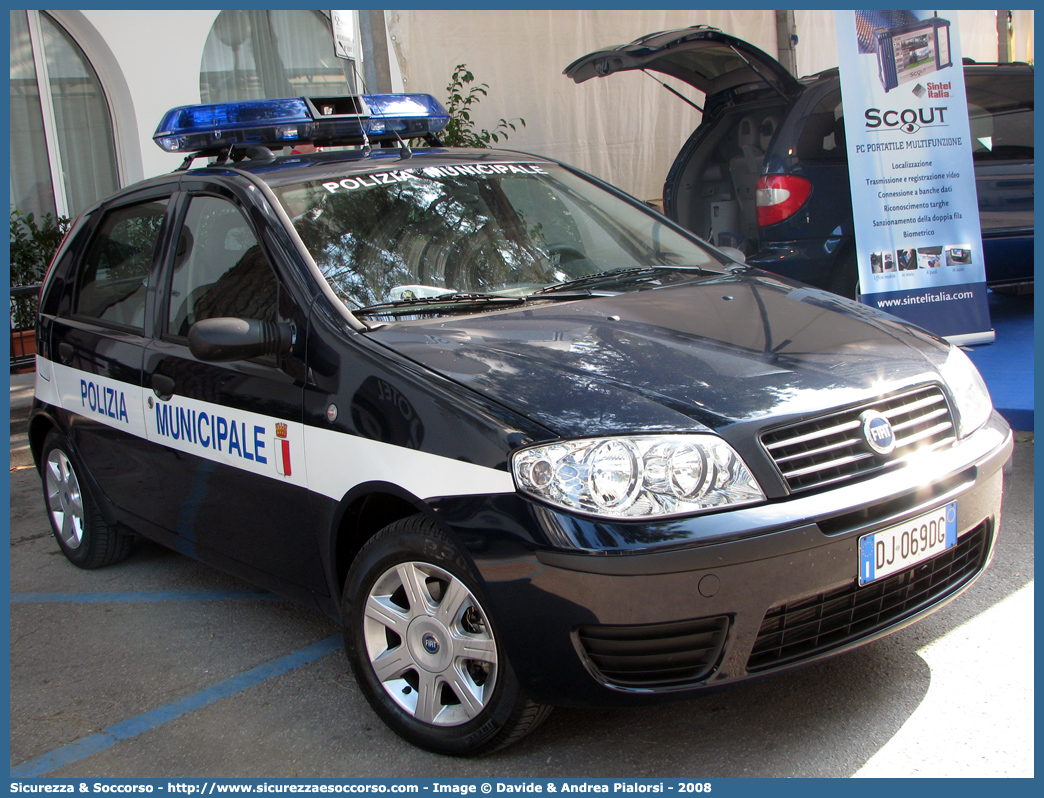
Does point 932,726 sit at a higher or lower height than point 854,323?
lower

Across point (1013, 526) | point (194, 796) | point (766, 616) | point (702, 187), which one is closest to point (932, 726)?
point (766, 616)

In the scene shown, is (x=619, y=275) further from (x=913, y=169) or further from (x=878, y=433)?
(x=913, y=169)

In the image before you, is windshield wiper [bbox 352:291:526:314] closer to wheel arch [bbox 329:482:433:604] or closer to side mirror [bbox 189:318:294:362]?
side mirror [bbox 189:318:294:362]

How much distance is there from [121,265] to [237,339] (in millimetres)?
1386

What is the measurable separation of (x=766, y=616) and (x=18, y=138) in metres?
8.47

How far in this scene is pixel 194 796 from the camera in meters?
2.61

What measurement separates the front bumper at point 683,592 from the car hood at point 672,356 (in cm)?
24

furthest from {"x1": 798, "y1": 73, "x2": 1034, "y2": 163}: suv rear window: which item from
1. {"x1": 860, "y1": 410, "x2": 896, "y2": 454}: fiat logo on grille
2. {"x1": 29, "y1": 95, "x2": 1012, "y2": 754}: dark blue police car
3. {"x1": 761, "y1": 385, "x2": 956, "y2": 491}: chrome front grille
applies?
{"x1": 860, "y1": 410, "x2": 896, "y2": 454}: fiat logo on grille

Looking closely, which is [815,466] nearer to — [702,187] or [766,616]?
[766,616]

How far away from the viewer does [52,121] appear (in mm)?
8750

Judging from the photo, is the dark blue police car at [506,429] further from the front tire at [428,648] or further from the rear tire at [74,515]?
the rear tire at [74,515]

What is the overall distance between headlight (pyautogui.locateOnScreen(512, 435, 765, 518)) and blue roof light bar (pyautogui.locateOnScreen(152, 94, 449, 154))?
2.11 meters

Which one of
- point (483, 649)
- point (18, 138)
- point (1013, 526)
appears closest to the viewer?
point (483, 649)

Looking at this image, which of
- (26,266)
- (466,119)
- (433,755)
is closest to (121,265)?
(433,755)
